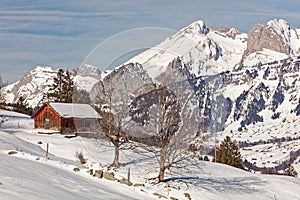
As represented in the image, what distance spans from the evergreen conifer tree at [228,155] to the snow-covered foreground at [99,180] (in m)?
13.6

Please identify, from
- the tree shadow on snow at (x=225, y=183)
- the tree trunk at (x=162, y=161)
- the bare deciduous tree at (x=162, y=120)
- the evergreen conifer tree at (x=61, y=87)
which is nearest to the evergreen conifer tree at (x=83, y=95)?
the bare deciduous tree at (x=162, y=120)

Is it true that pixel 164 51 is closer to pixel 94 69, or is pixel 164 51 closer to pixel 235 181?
pixel 94 69

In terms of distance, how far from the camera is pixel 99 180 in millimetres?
19625

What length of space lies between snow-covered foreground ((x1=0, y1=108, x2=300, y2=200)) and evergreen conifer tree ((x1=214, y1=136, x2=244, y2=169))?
13.6 metres

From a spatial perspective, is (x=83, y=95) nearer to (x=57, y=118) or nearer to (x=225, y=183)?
(x=225, y=183)

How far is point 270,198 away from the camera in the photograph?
30.9 meters

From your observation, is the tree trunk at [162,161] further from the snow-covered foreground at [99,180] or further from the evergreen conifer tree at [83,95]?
the evergreen conifer tree at [83,95]

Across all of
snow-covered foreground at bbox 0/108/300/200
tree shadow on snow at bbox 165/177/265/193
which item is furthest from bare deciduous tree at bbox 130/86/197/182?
tree shadow on snow at bbox 165/177/265/193

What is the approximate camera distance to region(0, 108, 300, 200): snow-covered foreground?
554 inches

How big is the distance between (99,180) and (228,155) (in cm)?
3886

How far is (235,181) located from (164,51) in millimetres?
18507

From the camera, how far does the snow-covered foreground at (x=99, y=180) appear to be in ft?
46.1

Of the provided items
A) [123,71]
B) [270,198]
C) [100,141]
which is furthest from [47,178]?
[270,198]

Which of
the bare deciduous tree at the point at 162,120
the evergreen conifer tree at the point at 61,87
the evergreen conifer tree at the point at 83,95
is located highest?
the evergreen conifer tree at the point at 61,87
